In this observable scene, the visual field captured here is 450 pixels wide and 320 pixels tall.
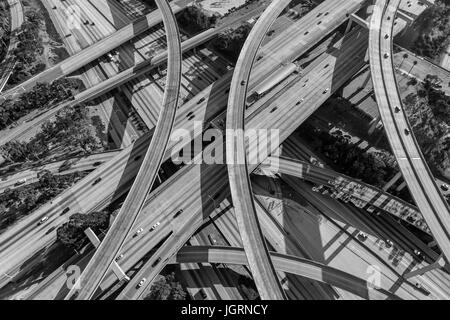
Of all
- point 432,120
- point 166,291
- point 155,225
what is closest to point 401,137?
point 432,120

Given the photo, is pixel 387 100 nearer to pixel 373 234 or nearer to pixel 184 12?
pixel 373 234

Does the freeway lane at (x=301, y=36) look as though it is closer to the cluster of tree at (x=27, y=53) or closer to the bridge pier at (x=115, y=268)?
the bridge pier at (x=115, y=268)

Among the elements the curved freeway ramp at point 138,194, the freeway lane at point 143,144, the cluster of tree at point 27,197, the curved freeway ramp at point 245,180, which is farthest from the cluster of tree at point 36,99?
the curved freeway ramp at point 245,180

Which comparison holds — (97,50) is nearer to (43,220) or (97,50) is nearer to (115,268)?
(43,220)

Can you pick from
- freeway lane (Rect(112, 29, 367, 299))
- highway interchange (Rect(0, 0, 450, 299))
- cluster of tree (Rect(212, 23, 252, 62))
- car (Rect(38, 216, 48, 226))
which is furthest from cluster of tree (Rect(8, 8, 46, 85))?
freeway lane (Rect(112, 29, 367, 299))

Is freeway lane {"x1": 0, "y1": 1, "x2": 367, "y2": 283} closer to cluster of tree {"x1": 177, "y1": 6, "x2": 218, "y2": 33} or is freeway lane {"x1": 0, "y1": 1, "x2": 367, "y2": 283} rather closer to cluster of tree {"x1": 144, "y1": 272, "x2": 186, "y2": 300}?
cluster of tree {"x1": 144, "y1": 272, "x2": 186, "y2": 300}

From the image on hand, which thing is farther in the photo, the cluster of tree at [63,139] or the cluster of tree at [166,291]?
the cluster of tree at [63,139]
